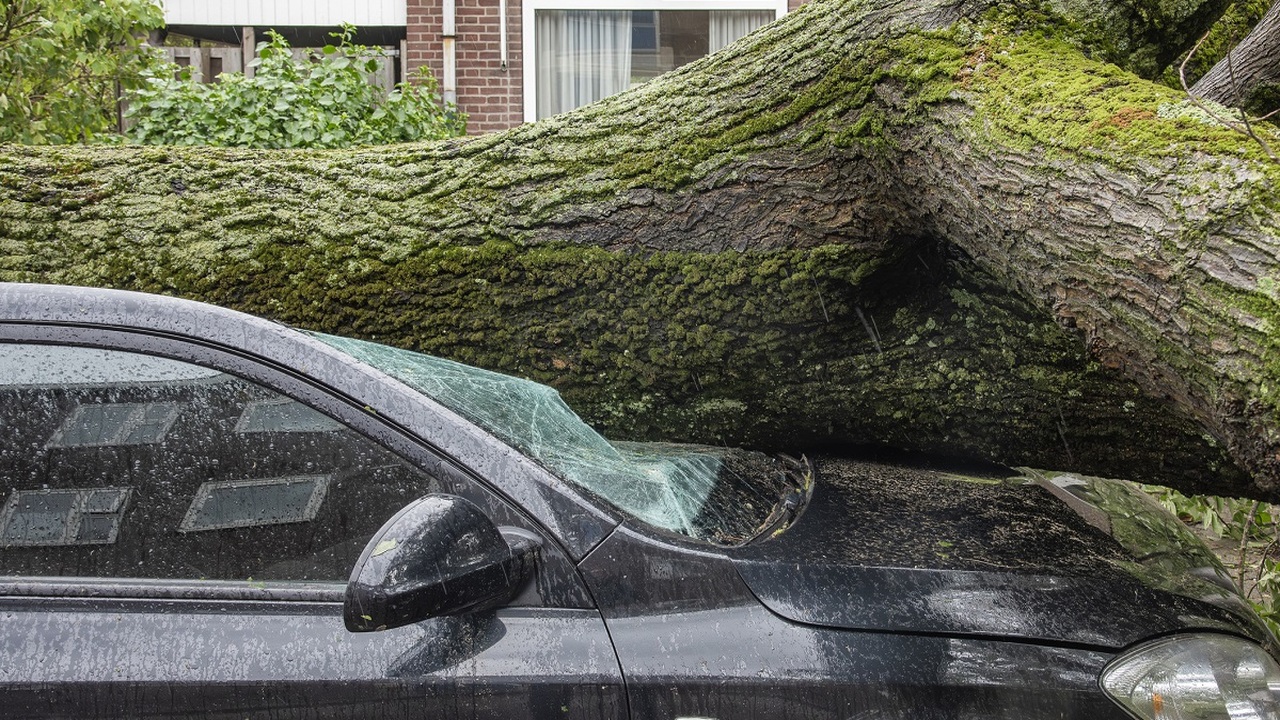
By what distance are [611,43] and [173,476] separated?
341 inches

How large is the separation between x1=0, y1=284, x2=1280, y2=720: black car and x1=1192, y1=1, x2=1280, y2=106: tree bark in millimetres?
2394

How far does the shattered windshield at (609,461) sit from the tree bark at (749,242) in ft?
2.51

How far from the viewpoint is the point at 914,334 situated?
324 cm

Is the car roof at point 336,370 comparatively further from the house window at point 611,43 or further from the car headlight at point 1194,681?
the house window at point 611,43

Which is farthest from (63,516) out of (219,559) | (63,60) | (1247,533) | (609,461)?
(63,60)

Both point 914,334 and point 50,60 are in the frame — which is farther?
point 50,60

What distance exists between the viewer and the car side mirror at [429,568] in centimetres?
159

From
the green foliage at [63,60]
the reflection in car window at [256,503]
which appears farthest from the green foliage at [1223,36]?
the green foliage at [63,60]

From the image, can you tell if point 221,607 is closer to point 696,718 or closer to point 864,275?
point 696,718

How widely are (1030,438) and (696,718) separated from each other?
75.4 inches

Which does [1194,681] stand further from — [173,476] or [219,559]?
[173,476]

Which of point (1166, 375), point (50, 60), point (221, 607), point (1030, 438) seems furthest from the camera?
point (50, 60)

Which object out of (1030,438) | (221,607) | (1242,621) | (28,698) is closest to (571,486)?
(221,607)

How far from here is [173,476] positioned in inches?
73.2
